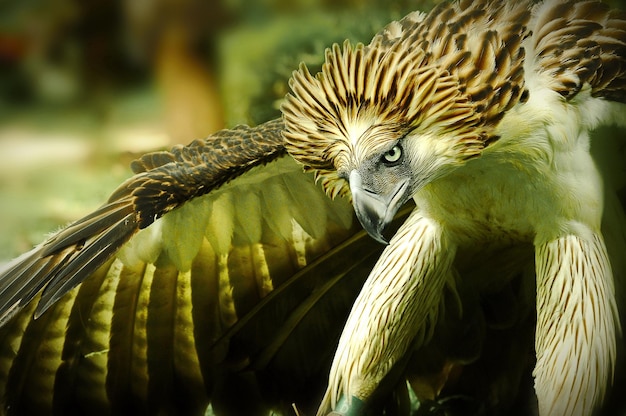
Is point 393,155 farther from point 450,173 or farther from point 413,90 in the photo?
point 450,173

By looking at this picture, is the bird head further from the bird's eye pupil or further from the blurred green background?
the blurred green background

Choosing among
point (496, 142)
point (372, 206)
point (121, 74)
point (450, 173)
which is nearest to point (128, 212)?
point (121, 74)

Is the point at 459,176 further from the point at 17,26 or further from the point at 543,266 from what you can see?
the point at 17,26

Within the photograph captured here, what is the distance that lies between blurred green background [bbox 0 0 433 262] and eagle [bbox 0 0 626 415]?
0.26m

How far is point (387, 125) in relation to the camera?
1.63m

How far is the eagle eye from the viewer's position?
1.64 meters

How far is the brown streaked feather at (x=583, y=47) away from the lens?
5.67 feet

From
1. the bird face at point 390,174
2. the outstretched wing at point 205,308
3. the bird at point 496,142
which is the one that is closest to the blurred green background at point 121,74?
the outstretched wing at point 205,308

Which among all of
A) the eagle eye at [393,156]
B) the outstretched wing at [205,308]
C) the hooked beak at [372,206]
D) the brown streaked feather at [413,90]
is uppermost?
the brown streaked feather at [413,90]

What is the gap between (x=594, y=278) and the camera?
1819 mm

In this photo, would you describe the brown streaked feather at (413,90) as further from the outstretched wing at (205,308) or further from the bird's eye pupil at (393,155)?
the outstretched wing at (205,308)

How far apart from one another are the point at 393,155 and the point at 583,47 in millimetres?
498

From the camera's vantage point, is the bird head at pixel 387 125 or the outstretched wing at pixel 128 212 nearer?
the bird head at pixel 387 125

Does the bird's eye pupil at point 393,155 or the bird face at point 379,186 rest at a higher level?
the bird's eye pupil at point 393,155
